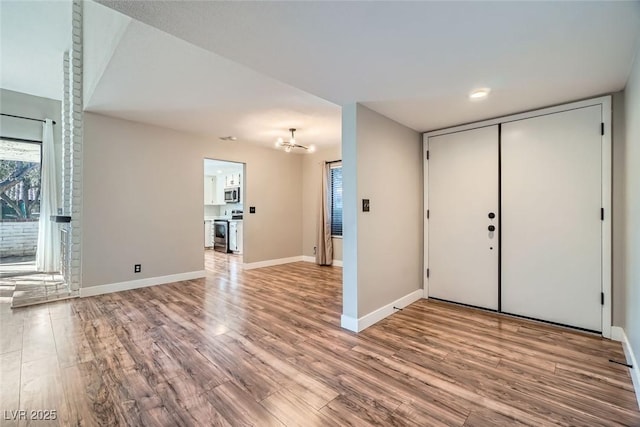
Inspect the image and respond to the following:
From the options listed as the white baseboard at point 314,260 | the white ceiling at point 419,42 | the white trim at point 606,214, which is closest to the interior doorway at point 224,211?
the white baseboard at point 314,260

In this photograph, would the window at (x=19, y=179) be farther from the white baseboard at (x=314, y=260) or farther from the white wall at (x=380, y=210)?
the white wall at (x=380, y=210)

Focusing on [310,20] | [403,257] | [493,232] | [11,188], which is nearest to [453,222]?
[493,232]

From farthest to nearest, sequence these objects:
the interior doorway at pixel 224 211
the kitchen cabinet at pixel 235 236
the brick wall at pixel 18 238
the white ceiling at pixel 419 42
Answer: the kitchen cabinet at pixel 235 236
the interior doorway at pixel 224 211
the brick wall at pixel 18 238
the white ceiling at pixel 419 42

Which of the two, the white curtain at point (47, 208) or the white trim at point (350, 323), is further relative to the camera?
the white curtain at point (47, 208)

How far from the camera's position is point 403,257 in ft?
11.4

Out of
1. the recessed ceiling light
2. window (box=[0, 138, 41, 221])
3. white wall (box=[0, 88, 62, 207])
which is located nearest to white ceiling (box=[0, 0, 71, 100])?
white wall (box=[0, 88, 62, 207])

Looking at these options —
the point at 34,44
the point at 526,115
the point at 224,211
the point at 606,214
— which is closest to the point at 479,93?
the point at 526,115

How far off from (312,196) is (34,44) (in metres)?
4.97

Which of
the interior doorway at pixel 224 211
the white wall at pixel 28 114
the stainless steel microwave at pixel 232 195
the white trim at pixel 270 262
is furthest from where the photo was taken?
the stainless steel microwave at pixel 232 195

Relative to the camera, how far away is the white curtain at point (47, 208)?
199 inches

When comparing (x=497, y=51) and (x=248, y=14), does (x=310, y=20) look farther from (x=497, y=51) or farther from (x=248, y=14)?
(x=497, y=51)

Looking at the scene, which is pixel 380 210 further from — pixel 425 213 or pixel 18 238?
pixel 18 238

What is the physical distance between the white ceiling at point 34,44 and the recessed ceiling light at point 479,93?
4649 millimetres

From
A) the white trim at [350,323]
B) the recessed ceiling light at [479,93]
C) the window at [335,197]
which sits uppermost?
the recessed ceiling light at [479,93]
